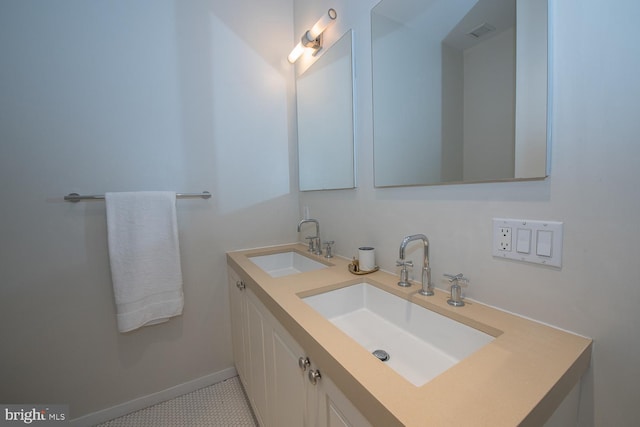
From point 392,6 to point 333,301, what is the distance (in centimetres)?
125

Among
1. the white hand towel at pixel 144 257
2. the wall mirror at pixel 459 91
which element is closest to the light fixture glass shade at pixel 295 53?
the wall mirror at pixel 459 91

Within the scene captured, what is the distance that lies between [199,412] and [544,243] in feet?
5.86

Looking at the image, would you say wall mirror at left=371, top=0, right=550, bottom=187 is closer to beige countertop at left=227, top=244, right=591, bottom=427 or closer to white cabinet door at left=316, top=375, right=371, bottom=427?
beige countertop at left=227, top=244, right=591, bottom=427

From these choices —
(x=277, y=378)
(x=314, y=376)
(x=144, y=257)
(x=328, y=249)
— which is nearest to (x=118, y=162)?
(x=144, y=257)

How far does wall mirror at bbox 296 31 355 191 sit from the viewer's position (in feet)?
4.26

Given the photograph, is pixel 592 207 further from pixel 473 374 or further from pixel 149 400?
pixel 149 400

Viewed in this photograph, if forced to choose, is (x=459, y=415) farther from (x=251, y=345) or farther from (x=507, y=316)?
(x=251, y=345)

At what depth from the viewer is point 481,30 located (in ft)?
2.58

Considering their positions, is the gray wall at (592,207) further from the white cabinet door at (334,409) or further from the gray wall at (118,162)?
the gray wall at (118,162)

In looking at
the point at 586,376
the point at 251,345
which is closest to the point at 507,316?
the point at 586,376

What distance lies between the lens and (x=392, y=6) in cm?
104

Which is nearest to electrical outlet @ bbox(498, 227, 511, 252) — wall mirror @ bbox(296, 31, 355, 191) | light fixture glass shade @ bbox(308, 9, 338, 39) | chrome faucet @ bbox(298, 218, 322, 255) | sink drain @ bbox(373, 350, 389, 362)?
sink drain @ bbox(373, 350, 389, 362)

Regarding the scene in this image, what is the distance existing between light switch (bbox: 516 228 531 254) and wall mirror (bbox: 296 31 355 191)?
0.74m

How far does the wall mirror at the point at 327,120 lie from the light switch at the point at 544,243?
79cm
